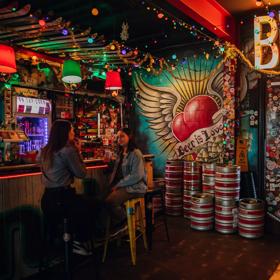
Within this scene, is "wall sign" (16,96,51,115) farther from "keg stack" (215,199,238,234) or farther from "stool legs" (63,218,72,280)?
"keg stack" (215,199,238,234)

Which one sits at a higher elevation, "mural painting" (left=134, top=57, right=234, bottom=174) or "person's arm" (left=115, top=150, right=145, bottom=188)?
"mural painting" (left=134, top=57, right=234, bottom=174)

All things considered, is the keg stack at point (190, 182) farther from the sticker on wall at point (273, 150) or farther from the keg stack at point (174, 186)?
the sticker on wall at point (273, 150)

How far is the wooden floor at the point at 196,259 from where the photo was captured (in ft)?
12.1

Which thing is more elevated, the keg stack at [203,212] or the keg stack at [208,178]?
the keg stack at [208,178]

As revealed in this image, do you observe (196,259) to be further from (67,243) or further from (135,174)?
(67,243)

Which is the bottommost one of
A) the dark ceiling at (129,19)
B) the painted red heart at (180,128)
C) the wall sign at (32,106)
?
the painted red heart at (180,128)

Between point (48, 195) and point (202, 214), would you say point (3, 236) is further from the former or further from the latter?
point (202, 214)

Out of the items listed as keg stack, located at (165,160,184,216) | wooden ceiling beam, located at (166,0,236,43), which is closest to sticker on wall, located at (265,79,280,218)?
wooden ceiling beam, located at (166,0,236,43)

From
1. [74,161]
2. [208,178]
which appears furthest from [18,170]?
[208,178]

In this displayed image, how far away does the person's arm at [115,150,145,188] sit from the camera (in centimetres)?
400

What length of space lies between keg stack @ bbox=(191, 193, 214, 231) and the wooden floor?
15cm

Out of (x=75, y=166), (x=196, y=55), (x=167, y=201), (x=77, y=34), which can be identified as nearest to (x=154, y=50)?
(x=196, y=55)

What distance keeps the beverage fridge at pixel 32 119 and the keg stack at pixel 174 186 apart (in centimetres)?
270

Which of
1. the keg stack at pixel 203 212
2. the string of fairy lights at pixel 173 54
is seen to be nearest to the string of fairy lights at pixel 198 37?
the string of fairy lights at pixel 173 54
